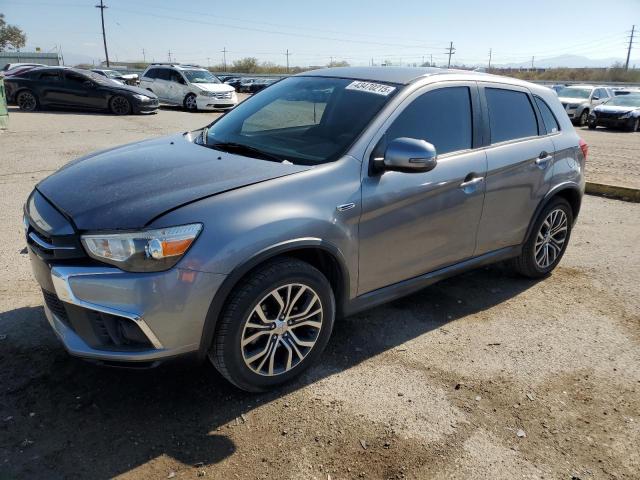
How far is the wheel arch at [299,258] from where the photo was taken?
8.23ft

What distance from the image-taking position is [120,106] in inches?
661

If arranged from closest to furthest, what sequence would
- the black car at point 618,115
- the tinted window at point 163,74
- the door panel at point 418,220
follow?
1. the door panel at point 418,220
2. the black car at point 618,115
3. the tinted window at point 163,74

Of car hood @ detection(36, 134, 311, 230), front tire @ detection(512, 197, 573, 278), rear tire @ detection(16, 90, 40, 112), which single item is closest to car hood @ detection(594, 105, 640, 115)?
front tire @ detection(512, 197, 573, 278)

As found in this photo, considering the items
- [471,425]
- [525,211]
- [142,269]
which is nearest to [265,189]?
[142,269]

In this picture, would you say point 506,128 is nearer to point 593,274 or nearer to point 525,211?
point 525,211

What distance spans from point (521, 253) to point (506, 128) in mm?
1129

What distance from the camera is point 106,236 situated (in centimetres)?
240

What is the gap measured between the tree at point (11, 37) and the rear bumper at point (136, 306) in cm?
7940

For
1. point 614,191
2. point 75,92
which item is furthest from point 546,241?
point 75,92

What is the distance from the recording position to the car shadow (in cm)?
243

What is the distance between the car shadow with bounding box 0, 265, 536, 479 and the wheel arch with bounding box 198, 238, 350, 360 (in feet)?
0.93

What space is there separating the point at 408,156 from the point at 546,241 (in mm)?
2344

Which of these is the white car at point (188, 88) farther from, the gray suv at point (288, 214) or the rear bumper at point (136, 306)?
the rear bumper at point (136, 306)

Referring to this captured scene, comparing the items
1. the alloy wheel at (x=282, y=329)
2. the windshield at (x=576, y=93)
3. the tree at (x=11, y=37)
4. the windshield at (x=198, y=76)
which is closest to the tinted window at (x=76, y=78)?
the windshield at (x=198, y=76)
